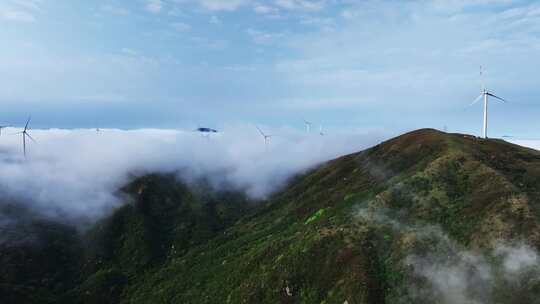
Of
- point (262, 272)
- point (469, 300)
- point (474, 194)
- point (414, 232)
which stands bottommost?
point (262, 272)

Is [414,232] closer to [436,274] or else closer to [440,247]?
[440,247]

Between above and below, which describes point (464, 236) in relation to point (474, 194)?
below

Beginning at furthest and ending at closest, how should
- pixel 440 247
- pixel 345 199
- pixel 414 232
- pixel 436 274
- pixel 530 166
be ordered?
pixel 345 199 → pixel 530 166 → pixel 414 232 → pixel 440 247 → pixel 436 274

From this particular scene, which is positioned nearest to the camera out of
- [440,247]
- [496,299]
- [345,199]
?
[496,299]

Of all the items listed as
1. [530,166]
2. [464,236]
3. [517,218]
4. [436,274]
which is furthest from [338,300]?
[530,166]

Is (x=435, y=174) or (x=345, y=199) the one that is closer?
(x=435, y=174)

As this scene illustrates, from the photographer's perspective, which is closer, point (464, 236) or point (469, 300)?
point (469, 300)

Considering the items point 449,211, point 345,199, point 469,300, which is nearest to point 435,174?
point 449,211

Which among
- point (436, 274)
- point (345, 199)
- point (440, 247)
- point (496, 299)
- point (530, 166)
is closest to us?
point (496, 299)

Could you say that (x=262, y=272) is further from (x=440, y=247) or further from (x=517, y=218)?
(x=517, y=218)
